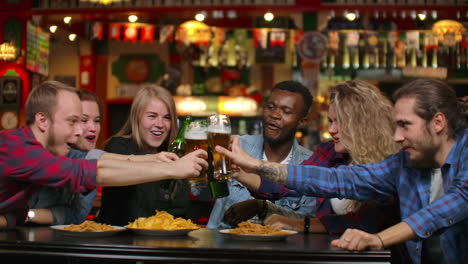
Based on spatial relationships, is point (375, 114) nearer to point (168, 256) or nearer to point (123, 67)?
point (168, 256)

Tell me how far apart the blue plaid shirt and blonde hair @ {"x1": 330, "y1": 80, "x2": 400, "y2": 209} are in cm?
15

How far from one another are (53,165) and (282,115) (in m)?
1.54

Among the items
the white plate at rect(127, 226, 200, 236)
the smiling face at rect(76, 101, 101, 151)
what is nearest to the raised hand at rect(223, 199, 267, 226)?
the white plate at rect(127, 226, 200, 236)

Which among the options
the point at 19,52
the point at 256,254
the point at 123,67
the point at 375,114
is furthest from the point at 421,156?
the point at 123,67

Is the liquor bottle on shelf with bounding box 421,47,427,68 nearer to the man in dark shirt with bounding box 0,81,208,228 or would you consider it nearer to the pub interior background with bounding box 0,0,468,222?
the pub interior background with bounding box 0,0,468,222

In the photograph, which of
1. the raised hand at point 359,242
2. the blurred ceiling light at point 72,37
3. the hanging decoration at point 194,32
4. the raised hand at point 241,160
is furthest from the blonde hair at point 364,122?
the blurred ceiling light at point 72,37

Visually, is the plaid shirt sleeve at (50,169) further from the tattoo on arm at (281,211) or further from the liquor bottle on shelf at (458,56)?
the liquor bottle on shelf at (458,56)

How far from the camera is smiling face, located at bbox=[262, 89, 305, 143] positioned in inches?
138

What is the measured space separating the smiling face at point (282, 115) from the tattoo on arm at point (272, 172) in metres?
0.99

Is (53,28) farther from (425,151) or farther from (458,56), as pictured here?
(425,151)

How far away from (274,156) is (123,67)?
8161 millimetres

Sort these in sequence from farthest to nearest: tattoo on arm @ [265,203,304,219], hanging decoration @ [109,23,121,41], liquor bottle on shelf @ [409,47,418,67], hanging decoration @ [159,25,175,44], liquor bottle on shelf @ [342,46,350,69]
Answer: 1. hanging decoration @ [109,23,121,41]
2. liquor bottle on shelf @ [342,46,350,69]
3. liquor bottle on shelf @ [409,47,418,67]
4. hanging decoration @ [159,25,175,44]
5. tattoo on arm @ [265,203,304,219]

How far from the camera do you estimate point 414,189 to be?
2.43 metres

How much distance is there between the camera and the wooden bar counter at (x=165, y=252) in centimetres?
201
